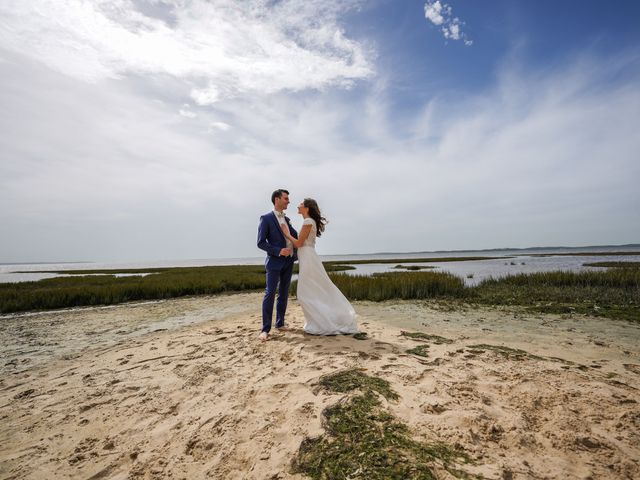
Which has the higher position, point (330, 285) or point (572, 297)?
point (330, 285)

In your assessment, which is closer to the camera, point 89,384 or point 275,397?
point 275,397

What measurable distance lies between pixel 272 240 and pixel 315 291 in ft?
3.98

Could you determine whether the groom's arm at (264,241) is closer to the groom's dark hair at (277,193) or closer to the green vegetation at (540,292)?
the groom's dark hair at (277,193)

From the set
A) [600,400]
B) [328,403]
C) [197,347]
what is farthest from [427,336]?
[197,347]

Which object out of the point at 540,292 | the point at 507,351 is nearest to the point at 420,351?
the point at 507,351

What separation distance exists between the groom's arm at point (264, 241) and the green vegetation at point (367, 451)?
10.4 ft

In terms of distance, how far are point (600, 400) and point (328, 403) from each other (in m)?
2.30

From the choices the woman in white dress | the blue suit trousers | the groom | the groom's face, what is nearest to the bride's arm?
the woman in white dress

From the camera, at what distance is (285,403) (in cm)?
280

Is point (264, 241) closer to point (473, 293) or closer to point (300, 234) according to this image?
point (300, 234)

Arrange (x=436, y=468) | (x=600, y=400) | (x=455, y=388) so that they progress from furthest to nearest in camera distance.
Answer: (x=455, y=388)
(x=600, y=400)
(x=436, y=468)

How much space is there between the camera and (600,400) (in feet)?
8.34

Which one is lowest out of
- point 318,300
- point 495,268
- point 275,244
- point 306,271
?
point 495,268

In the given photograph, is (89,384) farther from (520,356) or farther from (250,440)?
(520,356)
